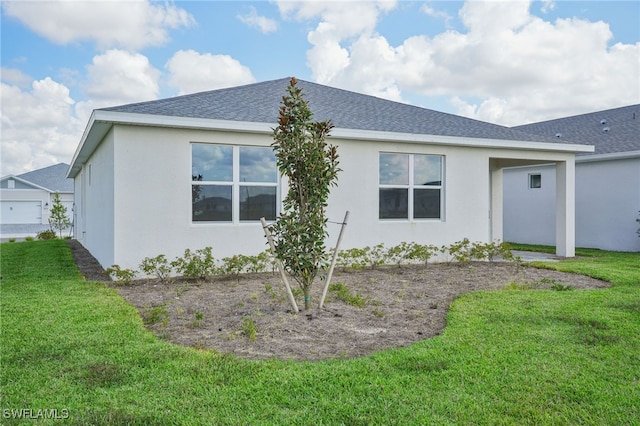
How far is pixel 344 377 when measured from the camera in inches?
138

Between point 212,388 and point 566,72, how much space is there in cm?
2085

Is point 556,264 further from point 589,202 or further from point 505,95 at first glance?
point 505,95

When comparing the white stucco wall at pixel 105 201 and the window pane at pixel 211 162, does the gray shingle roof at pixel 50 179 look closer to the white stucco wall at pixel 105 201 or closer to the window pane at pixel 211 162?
the white stucco wall at pixel 105 201

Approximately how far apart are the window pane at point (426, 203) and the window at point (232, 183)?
348 cm

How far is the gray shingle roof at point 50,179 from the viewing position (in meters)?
35.9

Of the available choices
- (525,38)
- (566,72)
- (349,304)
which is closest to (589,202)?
(525,38)

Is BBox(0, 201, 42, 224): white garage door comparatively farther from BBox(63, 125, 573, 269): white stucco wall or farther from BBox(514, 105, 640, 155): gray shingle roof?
BBox(514, 105, 640, 155): gray shingle roof

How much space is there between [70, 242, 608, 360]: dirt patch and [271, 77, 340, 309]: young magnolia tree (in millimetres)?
753

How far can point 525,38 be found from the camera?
50.3 feet

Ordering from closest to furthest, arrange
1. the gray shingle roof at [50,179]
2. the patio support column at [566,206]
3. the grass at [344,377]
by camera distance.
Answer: the grass at [344,377]
the patio support column at [566,206]
the gray shingle roof at [50,179]

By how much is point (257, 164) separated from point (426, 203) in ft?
13.9

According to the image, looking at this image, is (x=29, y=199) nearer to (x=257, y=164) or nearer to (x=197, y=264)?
(x=257, y=164)

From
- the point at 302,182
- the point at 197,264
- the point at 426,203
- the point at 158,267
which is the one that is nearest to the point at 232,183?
the point at 197,264

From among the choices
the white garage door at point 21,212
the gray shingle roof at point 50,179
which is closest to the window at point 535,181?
the gray shingle roof at point 50,179
